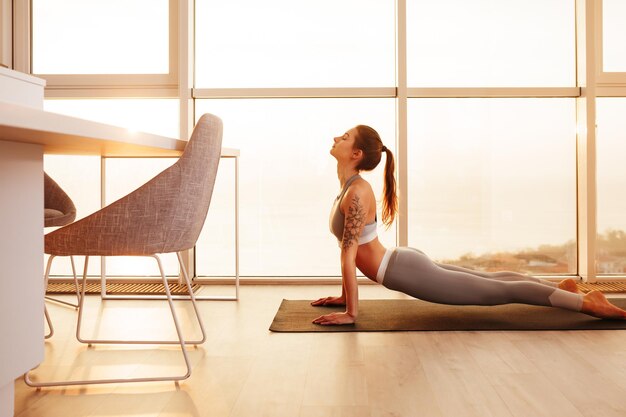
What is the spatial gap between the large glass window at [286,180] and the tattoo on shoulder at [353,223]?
120 centimetres

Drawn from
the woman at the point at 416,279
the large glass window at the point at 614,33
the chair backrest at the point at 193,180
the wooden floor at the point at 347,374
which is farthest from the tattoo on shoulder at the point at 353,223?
the large glass window at the point at 614,33

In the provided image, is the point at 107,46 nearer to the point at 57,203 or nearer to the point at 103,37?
the point at 103,37

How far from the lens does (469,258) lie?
3740 millimetres

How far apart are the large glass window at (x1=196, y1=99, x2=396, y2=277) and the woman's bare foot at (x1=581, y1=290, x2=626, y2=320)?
1.39 m

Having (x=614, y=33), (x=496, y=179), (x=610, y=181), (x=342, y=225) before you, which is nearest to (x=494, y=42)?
(x=614, y=33)

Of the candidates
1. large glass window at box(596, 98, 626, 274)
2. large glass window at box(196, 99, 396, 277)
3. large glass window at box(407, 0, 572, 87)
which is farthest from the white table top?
large glass window at box(596, 98, 626, 274)

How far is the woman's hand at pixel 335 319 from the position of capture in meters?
2.46

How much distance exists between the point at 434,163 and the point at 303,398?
2.37 metres

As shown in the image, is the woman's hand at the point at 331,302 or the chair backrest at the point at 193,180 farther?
the woman's hand at the point at 331,302

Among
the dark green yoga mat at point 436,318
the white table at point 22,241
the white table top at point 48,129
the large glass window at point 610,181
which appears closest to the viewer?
the white table top at point 48,129

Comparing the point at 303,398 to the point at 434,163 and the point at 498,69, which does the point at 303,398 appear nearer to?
the point at 434,163

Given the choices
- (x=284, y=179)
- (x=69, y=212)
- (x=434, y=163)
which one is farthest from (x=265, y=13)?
(x=69, y=212)

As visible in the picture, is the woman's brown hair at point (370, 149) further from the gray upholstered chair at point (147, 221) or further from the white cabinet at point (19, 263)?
→ the white cabinet at point (19, 263)

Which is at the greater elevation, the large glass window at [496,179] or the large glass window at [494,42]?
the large glass window at [494,42]
